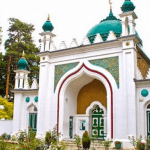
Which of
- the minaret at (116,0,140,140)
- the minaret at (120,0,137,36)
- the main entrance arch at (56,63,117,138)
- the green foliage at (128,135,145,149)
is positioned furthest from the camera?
the minaret at (120,0,137,36)

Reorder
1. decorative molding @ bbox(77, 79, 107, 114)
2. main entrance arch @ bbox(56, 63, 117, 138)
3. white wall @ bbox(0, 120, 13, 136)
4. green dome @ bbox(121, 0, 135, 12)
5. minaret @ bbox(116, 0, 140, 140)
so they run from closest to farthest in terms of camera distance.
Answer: minaret @ bbox(116, 0, 140, 140), main entrance arch @ bbox(56, 63, 117, 138), green dome @ bbox(121, 0, 135, 12), decorative molding @ bbox(77, 79, 107, 114), white wall @ bbox(0, 120, 13, 136)

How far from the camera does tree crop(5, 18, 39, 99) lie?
21516mm

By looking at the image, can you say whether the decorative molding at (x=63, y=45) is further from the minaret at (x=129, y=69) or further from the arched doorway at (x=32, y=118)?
the arched doorway at (x=32, y=118)

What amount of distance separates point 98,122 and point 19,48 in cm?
1342

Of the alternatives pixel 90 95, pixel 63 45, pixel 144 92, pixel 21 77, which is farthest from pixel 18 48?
pixel 144 92

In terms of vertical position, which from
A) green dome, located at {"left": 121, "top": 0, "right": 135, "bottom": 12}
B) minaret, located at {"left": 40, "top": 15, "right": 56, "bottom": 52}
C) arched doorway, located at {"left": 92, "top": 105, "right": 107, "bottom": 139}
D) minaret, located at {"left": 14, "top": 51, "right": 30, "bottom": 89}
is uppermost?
green dome, located at {"left": 121, "top": 0, "right": 135, "bottom": 12}

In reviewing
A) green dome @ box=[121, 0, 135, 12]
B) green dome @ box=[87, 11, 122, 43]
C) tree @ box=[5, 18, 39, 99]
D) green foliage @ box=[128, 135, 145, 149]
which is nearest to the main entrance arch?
green foliage @ box=[128, 135, 145, 149]

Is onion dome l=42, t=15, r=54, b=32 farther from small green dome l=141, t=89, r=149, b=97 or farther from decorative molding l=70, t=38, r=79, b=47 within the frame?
small green dome l=141, t=89, r=149, b=97

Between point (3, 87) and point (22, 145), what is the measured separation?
16.3m

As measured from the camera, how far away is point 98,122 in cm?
1173

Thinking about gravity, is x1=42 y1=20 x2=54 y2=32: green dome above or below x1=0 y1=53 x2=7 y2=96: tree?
above

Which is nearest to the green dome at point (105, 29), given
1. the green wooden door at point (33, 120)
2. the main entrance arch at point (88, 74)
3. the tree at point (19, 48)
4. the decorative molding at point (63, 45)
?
the decorative molding at point (63, 45)

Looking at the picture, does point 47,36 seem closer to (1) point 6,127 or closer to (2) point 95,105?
(2) point 95,105

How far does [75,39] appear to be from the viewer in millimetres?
11727
